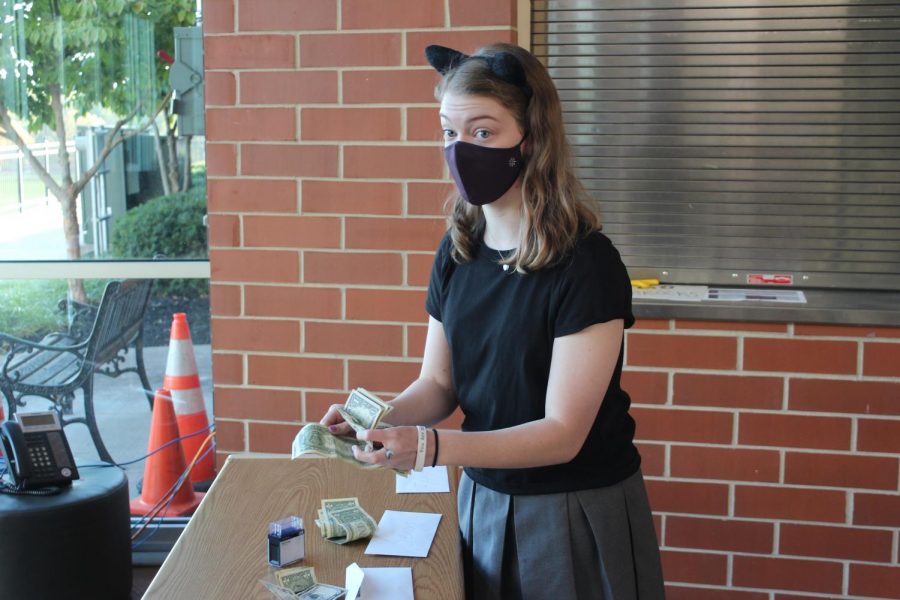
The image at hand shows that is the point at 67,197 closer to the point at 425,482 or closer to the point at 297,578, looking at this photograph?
the point at 425,482

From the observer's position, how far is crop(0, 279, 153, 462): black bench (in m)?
Result: 3.65

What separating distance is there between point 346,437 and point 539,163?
2.06 feet

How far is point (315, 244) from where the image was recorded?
10.1 ft

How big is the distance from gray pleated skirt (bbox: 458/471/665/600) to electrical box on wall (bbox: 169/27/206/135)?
6.58 feet

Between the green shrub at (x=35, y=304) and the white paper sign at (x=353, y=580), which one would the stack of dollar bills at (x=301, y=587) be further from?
the green shrub at (x=35, y=304)

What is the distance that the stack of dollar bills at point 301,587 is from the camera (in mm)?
1732

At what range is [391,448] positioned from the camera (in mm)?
1731

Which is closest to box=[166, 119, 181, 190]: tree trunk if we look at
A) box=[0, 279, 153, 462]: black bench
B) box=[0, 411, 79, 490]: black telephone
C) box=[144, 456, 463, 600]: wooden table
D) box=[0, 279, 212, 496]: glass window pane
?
box=[0, 279, 212, 496]: glass window pane

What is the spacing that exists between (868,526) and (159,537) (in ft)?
7.69

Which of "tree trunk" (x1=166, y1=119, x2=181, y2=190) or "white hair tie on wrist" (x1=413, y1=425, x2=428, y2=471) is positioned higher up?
"tree trunk" (x1=166, y1=119, x2=181, y2=190)

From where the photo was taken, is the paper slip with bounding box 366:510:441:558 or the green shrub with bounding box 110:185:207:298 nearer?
the paper slip with bounding box 366:510:441:558

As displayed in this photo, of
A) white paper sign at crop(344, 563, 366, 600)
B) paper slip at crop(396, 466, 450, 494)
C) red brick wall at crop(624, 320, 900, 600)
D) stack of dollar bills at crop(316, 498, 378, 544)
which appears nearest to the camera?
white paper sign at crop(344, 563, 366, 600)

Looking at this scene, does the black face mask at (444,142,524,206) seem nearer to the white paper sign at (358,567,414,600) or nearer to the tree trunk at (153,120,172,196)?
the white paper sign at (358,567,414,600)

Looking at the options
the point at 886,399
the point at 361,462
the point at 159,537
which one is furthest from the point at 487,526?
the point at 159,537
